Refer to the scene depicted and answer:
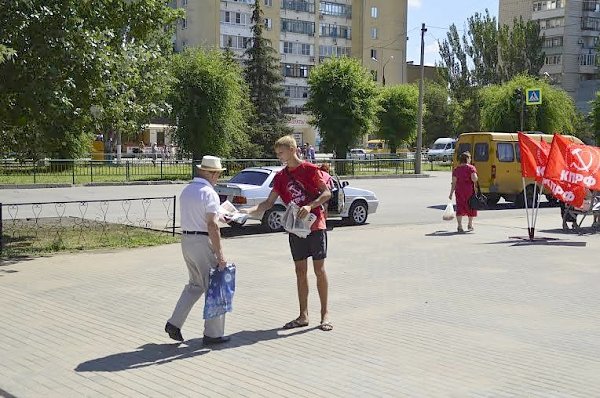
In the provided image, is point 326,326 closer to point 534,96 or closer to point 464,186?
point 464,186

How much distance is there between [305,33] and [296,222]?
78720 millimetres

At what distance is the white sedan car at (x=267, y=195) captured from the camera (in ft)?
49.0

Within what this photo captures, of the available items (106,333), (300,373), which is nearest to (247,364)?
(300,373)

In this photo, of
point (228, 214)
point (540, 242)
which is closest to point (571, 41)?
point (540, 242)

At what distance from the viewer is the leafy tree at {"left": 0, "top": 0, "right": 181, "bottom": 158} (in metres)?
11.2

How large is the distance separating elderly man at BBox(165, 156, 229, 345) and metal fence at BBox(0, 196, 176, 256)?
6.07 m

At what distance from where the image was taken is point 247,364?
601cm

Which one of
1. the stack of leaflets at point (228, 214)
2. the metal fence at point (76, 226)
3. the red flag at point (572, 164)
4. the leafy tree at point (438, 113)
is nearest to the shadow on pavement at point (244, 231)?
the metal fence at point (76, 226)

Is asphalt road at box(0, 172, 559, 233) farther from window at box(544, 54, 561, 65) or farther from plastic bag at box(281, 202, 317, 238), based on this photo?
window at box(544, 54, 561, 65)

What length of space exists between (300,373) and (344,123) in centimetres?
3903

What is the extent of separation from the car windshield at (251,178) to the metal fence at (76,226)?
1520 millimetres

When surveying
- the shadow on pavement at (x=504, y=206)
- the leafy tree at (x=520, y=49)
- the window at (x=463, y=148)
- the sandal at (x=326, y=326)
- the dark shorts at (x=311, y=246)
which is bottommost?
the shadow on pavement at (x=504, y=206)

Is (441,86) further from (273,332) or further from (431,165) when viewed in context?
(273,332)

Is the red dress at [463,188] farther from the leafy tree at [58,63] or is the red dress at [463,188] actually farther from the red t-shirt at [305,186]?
the red t-shirt at [305,186]
